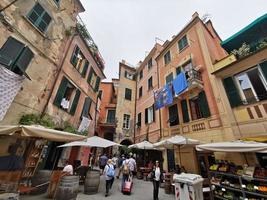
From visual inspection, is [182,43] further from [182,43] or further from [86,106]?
[86,106]

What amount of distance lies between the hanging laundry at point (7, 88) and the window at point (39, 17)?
3613 millimetres

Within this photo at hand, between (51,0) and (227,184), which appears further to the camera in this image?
(51,0)

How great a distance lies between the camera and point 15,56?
674 centimetres

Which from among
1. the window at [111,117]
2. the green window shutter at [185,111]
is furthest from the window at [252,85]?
the window at [111,117]

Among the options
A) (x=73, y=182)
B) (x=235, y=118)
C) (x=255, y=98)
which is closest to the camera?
(x=73, y=182)

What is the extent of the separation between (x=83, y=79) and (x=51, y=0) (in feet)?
19.1

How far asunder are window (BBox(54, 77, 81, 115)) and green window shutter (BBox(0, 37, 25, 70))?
3.27 meters

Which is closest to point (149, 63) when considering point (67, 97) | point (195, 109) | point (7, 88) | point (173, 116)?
point (173, 116)

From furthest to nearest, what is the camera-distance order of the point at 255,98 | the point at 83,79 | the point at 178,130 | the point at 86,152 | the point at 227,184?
the point at 86,152 → the point at 83,79 → the point at 178,130 → the point at 255,98 → the point at 227,184

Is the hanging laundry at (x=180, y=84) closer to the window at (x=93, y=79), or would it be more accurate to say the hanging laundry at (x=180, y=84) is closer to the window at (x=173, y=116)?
the window at (x=173, y=116)

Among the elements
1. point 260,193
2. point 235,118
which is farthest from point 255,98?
point 260,193

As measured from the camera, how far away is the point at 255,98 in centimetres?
755

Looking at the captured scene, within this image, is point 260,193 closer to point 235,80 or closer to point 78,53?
point 235,80

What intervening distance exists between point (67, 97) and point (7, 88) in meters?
5.04
